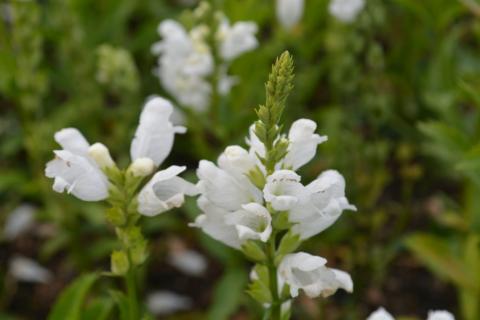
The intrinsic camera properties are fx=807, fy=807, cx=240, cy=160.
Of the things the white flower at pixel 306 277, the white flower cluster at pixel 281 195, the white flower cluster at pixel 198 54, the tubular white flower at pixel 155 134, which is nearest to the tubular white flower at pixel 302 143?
the white flower cluster at pixel 281 195

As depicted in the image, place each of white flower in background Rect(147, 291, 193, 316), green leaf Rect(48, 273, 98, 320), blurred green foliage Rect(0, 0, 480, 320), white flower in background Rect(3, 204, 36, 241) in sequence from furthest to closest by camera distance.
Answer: white flower in background Rect(3, 204, 36, 241)
white flower in background Rect(147, 291, 193, 316)
blurred green foliage Rect(0, 0, 480, 320)
green leaf Rect(48, 273, 98, 320)

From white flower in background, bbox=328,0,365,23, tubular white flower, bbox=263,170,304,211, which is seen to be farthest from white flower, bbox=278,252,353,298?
white flower in background, bbox=328,0,365,23

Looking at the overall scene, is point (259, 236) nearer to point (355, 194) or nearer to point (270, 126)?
point (270, 126)

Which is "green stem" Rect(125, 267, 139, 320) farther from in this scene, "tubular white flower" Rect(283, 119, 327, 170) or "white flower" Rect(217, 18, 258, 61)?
"white flower" Rect(217, 18, 258, 61)

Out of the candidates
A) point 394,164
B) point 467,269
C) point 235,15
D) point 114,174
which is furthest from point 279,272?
point 394,164

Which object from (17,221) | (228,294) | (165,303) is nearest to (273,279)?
(228,294)

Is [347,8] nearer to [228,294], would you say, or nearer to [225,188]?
[228,294]

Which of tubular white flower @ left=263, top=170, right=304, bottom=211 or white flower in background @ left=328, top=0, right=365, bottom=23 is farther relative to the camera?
white flower in background @ left=328, top=0, right=365, bottom=23

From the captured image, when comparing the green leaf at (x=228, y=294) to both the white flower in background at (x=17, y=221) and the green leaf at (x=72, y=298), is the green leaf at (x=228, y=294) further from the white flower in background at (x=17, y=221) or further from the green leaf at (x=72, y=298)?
the white flower in background at (x=17, y=221)
